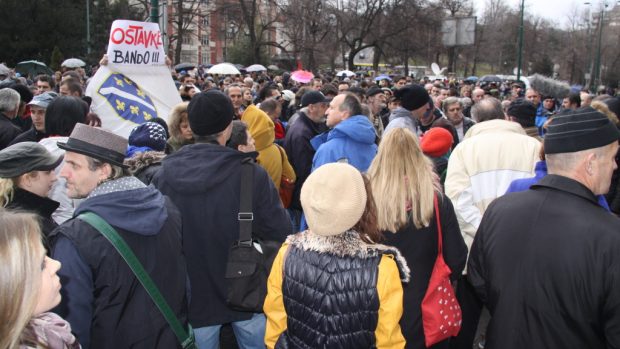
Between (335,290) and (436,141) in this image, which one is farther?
(436,141)

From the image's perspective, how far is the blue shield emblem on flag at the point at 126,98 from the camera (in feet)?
20.7

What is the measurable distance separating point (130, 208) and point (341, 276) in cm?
100

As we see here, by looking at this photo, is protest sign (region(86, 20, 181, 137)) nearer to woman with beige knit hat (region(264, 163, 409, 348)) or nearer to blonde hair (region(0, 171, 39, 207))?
blonde hair (region(0, 171, 39, 207))

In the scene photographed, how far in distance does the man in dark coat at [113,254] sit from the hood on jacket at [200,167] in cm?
32

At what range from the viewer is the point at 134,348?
2467 mm

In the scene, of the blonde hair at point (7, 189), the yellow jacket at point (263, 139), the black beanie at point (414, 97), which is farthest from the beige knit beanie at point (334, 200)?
the black beanie at point (414, 97)

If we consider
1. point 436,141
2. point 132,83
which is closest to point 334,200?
point 436,141

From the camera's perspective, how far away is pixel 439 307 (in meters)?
2.97

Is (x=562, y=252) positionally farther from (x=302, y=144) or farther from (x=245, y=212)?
(x=302, y=144)

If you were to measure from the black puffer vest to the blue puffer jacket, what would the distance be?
249 cm

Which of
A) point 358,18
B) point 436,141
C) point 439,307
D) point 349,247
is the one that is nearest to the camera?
point 349,247

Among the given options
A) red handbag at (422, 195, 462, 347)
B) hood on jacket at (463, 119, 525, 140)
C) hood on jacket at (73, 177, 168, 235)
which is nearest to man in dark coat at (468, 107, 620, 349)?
red handbag at (422, 195, 462, 347)

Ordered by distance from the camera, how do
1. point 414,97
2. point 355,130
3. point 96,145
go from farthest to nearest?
point 414,97 < point 355,130 < point 96,145

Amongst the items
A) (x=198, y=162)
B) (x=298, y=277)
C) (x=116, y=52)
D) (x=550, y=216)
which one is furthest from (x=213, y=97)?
(x=116, y=52)
